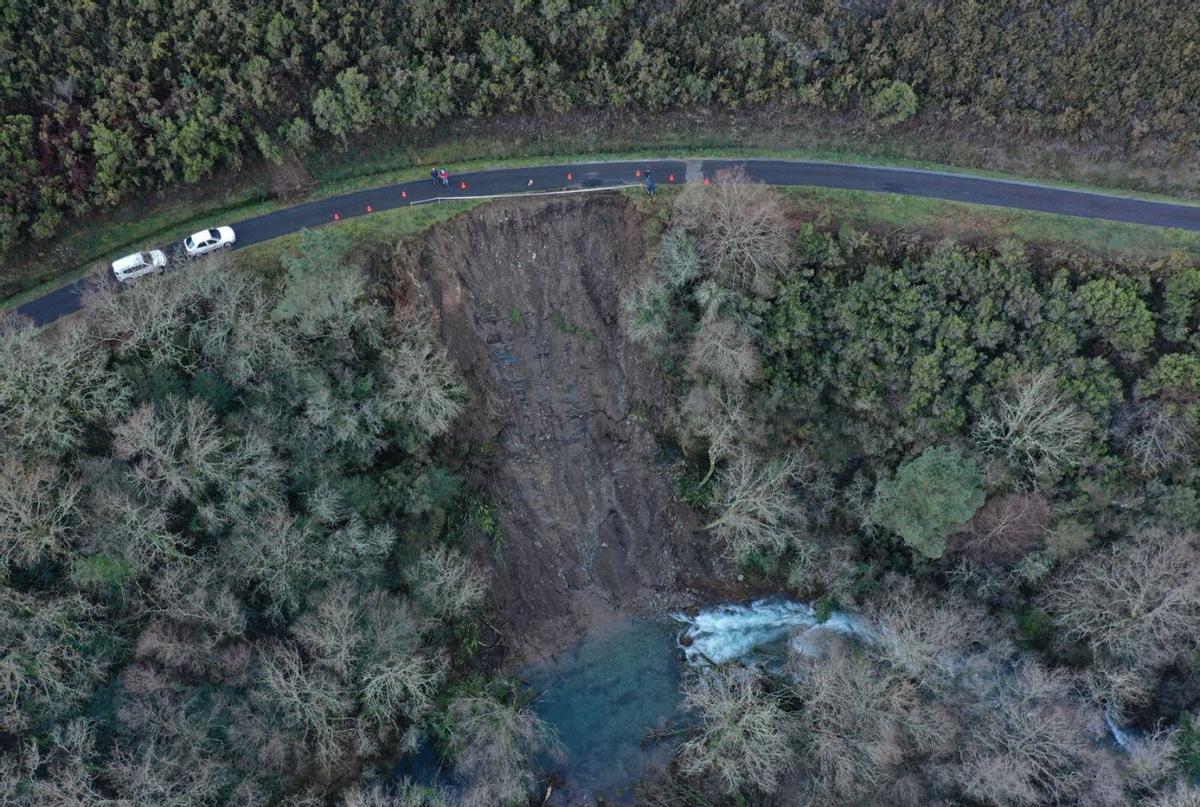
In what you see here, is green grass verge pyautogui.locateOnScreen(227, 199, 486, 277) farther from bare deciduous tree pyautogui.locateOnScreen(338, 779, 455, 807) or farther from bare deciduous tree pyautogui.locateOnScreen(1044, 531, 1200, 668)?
bare deciduous tree pyautogui.locateOnScreen(1044, 531, 1200, 668)

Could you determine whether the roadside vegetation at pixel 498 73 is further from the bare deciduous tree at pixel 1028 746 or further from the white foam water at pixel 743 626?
the bare deciduous tree at pixel 1028 746

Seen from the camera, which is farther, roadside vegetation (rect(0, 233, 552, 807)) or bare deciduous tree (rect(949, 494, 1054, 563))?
bare deciduous tree (rect(949, 494, 1054, 563))

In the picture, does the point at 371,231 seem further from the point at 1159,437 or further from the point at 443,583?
the point at 1159,437

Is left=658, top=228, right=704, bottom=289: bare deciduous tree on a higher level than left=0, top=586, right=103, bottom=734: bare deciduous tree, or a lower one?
higher

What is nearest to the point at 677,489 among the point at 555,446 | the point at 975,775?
the point at 555,446

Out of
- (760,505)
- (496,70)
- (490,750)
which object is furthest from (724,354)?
(490,750)

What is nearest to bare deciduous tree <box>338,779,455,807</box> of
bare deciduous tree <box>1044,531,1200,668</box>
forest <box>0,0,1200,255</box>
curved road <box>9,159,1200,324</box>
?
curved road <box>9,159,1200,324</box>

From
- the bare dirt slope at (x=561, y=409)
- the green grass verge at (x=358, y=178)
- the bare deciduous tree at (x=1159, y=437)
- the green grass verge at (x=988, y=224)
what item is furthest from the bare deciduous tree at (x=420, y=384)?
the bare deciduous tree at (x=1159, y=437)
